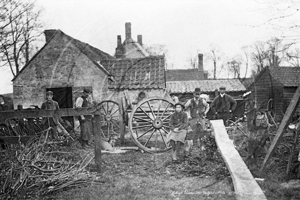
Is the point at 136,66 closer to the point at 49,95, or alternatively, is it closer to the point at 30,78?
the point at 30,78

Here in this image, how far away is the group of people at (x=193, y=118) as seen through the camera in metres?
7.57

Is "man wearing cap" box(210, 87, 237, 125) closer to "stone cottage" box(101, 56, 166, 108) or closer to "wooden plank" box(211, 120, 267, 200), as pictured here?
"wooden plank" box(211, 120, 267, 200)

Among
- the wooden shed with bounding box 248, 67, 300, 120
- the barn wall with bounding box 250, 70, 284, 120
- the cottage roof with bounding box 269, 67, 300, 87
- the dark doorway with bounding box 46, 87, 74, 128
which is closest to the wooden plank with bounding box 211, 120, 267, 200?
the dark doorway with bounding box 46, 87, 74, 128

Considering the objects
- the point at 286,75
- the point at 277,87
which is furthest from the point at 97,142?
the point at 286,75

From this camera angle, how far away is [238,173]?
206 inches

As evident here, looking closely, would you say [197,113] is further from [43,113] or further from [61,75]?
[61,75]

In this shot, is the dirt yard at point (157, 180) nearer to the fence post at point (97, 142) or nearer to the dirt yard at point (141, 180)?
the dirt yard at point (141, 180)

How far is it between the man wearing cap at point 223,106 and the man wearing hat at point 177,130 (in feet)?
10.6

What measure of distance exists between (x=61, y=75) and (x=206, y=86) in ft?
52.2

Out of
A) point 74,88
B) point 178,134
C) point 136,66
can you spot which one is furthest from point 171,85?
point 178,134

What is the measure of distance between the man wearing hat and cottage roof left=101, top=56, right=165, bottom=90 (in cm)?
668

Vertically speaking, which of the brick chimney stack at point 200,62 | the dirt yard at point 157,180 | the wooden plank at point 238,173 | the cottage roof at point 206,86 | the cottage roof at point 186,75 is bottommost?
the dirt yard at point 157,180

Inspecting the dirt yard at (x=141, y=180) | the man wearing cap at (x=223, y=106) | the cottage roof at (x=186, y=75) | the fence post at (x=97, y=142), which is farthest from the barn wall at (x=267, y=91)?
the fence post at (x=97, y=142)

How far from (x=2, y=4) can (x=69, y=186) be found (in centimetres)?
997
